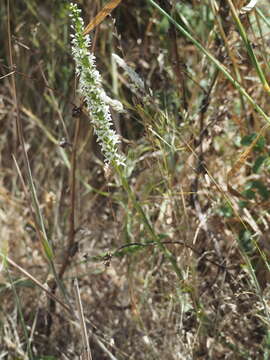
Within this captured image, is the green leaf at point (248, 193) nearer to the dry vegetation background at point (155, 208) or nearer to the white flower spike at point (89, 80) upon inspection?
the dry vegetation background at point (155, 208)

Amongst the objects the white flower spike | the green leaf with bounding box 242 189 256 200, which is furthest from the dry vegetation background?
the white flower spike

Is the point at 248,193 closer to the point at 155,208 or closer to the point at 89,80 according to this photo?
the point at 155,208

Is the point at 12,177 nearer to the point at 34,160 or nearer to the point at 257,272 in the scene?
the point at 34,160

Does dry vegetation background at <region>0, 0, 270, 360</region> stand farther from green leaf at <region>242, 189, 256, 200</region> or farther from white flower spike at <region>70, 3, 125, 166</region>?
white flower spike at <region>70, 3, 125, 166</region>

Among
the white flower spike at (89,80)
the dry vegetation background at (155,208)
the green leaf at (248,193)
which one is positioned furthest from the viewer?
the green leaf at (248,193)

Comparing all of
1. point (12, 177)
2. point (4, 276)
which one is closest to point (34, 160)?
point (12, 177)

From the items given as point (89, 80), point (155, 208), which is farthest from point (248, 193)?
point (89, 80)

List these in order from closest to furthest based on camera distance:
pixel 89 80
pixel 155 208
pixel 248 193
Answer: pixel 89 80
pixel 248 193
pixel 155 208

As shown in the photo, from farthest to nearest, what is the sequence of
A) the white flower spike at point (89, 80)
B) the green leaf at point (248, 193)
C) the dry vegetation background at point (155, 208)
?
the green leaf at point (248, 193)
the dry vegetation background at point (155, 208)
the white flower spike at point (89, 80)

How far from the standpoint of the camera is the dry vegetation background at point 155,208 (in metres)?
1.46

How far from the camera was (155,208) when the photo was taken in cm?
180

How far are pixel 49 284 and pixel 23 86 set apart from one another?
37.7 inches

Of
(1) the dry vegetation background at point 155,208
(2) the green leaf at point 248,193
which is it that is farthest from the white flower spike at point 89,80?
(2) the green leaf at point 248,193

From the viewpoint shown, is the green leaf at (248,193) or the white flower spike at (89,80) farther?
the green leaf at (248,193)
